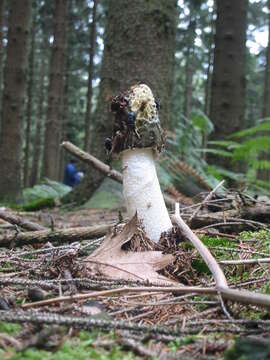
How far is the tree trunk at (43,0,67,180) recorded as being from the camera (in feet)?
42.9

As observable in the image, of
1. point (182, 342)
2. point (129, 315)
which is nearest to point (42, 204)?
point (129, 315)

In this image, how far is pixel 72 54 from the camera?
Answer: 22250mm

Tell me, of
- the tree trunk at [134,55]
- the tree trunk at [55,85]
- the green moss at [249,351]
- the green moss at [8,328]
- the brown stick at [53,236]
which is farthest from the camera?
the tree trunk at [55,85]

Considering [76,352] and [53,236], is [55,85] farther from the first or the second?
[76,352]

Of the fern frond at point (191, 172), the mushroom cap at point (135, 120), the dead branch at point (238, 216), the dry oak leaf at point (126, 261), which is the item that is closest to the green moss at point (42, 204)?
Result: the fern frond at point (191, 172)

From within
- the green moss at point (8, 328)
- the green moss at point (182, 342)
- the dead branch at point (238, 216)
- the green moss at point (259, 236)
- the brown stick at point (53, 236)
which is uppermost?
the dead branch at point (238, 216)

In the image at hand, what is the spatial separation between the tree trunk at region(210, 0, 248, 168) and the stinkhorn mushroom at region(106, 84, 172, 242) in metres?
6.11

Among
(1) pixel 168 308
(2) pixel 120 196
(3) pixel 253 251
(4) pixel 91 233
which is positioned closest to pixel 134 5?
(2) pixel 120 196

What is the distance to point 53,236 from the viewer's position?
279 centimetres

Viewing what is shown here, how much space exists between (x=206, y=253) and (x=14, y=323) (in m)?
0.80

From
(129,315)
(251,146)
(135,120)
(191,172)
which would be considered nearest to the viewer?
(129,315)

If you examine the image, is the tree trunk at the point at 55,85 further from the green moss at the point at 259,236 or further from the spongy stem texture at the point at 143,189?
the green moss at the point at 259,236

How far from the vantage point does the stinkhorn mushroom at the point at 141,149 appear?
2.37m

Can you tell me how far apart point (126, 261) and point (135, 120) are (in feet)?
2.64
